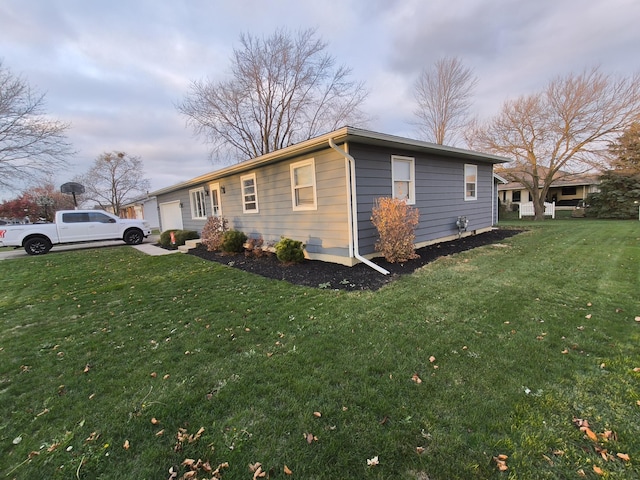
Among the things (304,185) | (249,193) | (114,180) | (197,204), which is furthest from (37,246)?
(114,180)

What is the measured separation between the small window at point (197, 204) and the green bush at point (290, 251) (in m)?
7.03

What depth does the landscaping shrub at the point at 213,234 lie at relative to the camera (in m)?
9.42

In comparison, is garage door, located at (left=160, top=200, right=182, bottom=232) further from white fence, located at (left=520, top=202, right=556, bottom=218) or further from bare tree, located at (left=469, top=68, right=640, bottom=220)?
white fence, located at (left=520, top=202, right=556, bottom=218)

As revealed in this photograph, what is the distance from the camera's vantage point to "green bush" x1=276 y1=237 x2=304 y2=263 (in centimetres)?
679

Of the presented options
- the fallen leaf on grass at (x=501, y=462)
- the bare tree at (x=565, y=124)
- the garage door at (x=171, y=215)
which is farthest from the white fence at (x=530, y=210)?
the fallen leaf on grass at (x=501, y=462)

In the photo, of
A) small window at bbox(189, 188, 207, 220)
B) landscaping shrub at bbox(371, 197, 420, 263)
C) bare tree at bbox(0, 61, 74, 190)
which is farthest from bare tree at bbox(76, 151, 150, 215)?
landscaping shrub at bbox(371, 197, 420, 263)

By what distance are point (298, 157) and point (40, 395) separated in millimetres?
6106

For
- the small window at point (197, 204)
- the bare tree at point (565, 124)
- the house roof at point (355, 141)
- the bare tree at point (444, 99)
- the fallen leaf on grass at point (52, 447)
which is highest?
the bare tree at point (444, 99)

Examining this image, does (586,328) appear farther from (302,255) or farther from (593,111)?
(593,111)

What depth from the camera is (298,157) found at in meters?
7.16

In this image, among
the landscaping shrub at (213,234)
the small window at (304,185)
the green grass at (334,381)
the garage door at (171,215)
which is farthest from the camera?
the garage door at (171,215)

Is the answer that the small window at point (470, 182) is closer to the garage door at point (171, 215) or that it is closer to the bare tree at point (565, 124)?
the bare tree at point (565, 124)

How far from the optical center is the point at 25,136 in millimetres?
15086

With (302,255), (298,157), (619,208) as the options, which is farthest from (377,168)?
(619,208)
